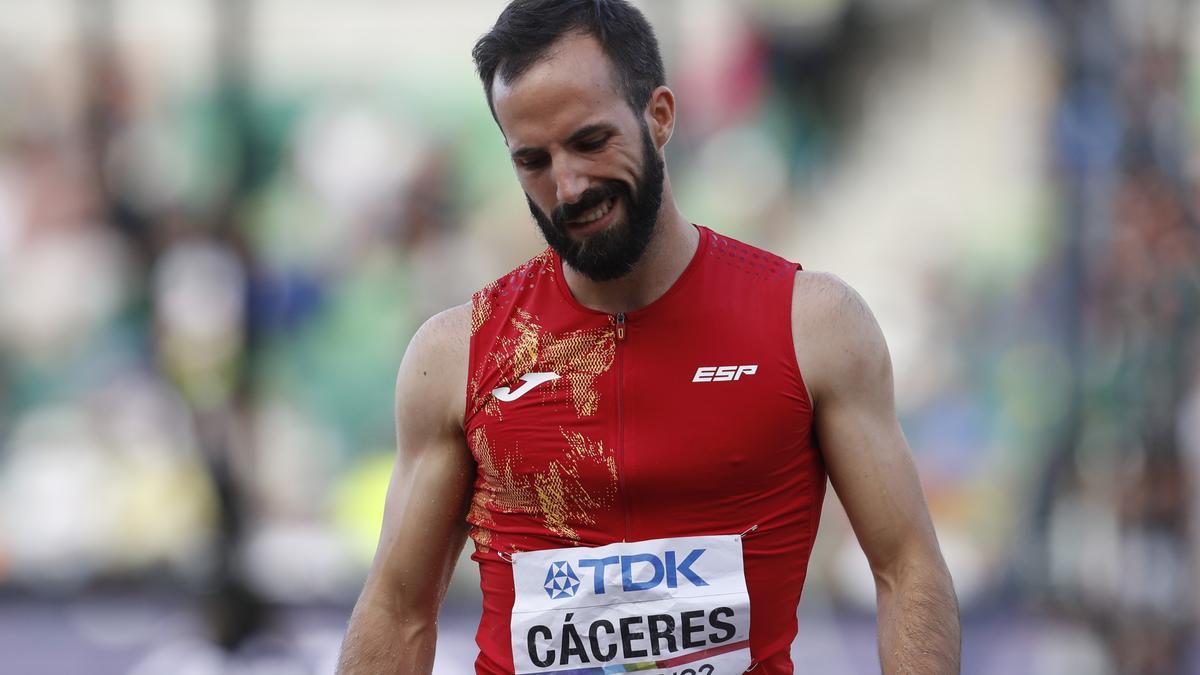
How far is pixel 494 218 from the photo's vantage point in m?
9.02

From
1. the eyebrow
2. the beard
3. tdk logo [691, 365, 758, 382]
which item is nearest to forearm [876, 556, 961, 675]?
tdk logo [691, 365, 758, 382]

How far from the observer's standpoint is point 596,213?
129 inches

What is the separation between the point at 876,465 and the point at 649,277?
1.95 feet

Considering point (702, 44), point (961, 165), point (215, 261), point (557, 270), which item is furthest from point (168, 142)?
point (557, 270)

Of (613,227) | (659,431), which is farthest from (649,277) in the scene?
(659,431)

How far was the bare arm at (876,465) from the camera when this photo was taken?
3309 millimetres

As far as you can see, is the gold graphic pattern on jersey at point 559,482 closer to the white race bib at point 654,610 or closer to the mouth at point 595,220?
the white race bib at point 654,610

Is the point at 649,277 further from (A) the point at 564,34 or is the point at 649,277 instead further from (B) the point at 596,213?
(A) the point at 564,34

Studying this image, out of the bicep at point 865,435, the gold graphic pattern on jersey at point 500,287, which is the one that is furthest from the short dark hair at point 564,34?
the bicep at point 865,435

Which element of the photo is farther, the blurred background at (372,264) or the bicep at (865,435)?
the blurred background at (372,264)

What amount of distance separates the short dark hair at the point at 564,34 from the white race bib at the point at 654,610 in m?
0.89

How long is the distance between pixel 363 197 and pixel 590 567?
5981 mm

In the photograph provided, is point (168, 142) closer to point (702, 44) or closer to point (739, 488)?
point (702, 44)

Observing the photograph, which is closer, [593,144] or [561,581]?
[593,144]
